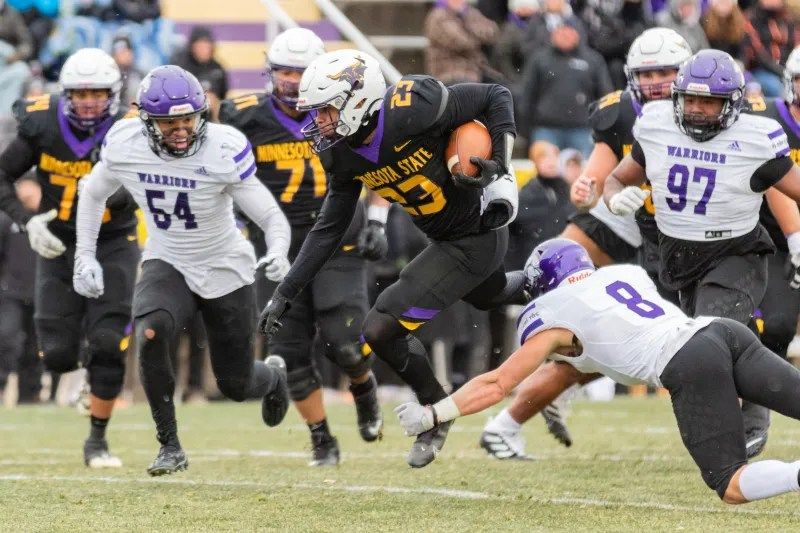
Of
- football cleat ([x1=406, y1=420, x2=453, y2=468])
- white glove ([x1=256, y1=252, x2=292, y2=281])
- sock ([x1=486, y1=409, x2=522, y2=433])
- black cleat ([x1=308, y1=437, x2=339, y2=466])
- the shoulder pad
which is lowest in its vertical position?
black cleat ([x1=308, y1=437, x2=339, y2=466])

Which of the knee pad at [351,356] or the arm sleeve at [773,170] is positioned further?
the knee pad at [351,356]

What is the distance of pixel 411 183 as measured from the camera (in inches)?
250

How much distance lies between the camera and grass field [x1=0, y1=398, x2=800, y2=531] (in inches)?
216

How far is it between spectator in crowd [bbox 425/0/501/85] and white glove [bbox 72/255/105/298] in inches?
235

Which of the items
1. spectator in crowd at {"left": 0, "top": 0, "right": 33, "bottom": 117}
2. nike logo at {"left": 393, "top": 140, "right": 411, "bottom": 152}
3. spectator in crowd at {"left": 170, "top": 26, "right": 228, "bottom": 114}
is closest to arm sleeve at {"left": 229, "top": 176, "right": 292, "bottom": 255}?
nike logo at {"left": 393, "top": 140, "right": 411, "bottom": 152}

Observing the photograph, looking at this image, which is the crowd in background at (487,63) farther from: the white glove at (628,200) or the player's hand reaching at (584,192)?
the white glove at (628,200)

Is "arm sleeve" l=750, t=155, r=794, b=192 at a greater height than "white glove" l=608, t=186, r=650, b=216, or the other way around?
"arm sleeve" l=750, t=155, r=794, b=192

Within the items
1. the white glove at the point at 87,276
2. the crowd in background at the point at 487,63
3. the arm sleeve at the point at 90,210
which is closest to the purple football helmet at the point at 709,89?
the arm sleeve at the point at 90,210

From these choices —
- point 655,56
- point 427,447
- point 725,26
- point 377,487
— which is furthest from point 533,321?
point 725,26

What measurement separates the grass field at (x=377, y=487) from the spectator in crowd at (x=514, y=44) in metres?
4.28

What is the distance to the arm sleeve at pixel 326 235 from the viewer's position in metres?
6.47

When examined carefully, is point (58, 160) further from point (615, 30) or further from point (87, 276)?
point (615, 30)

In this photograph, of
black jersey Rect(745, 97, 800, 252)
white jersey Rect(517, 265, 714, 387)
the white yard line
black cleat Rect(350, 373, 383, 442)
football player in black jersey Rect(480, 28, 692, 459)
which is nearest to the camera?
white jersey Rect(517, 265, 714, 387)

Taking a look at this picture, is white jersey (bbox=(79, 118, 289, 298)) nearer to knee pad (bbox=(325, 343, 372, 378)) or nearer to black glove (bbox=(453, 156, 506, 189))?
knee pad (bbox=(325, 343, 372, 378))
